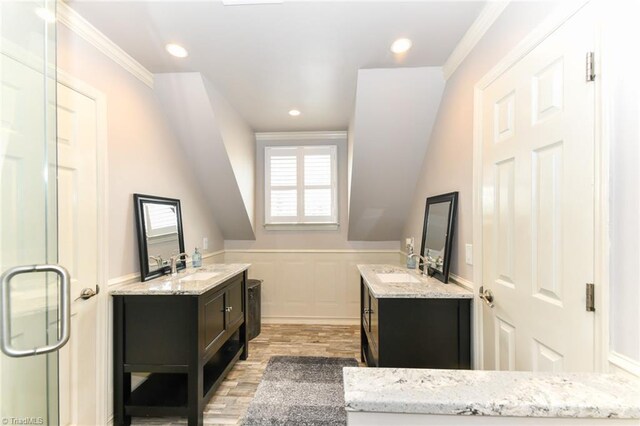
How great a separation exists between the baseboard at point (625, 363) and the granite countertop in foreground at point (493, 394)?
0.03 m

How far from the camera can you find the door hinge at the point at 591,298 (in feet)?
3.15

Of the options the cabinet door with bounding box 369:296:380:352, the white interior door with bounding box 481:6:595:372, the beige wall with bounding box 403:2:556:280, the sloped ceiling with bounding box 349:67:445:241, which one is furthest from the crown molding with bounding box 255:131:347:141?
the cabinet door with bounding box 369:296:380:352

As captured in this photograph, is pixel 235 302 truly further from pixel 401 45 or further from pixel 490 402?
pixel 401 45

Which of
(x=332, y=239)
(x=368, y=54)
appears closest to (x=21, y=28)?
(x=368, y=54)

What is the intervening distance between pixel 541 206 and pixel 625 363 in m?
0.60

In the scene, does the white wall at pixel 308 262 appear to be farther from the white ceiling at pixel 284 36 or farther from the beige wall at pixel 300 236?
the white ceiling at pixel 284 36

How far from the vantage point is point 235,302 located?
8.79 ft

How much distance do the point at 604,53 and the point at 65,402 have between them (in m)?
2.95

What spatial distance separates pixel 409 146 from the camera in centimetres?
267

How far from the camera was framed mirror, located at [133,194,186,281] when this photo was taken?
6.99ft

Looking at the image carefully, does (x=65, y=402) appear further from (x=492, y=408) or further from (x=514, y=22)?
(x=514, y=22)

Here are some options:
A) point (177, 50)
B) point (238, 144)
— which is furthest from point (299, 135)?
point (177, 50)

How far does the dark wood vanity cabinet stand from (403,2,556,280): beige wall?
0.28m

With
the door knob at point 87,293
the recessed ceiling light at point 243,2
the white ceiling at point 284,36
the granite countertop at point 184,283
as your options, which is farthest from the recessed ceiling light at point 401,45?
the door knob at point 87,293
